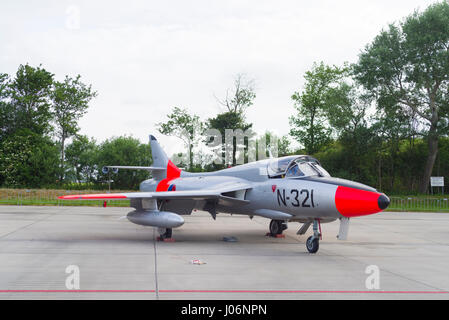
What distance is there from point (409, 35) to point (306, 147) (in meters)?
17.2

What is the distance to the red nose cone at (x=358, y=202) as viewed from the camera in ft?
32.9

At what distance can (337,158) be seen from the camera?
4544 centimetres

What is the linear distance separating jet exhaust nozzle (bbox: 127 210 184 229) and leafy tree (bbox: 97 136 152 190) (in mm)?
34065

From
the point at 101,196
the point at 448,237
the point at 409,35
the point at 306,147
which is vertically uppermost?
the point at 409,35

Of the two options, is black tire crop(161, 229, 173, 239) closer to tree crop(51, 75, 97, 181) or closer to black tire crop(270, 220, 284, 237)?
black tire crop(270, 220, 284, 237)

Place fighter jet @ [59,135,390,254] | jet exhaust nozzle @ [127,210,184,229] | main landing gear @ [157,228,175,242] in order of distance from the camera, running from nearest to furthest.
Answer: fighter jet @ [59,135,390,254]
jet exhaust nozzle @ [127,210,184,229]
main landing gear @ [157,228,175,242]

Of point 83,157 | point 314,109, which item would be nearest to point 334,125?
point 314,109

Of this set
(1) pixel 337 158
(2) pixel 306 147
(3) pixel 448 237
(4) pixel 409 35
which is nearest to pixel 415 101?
(4) pixel 409 35

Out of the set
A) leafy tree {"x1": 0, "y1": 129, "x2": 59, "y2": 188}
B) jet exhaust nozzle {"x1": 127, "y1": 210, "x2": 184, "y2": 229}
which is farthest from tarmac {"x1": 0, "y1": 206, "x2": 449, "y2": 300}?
leafy tree {"x1": 0, "y1": 129, "x2": 59, "y2": 188}

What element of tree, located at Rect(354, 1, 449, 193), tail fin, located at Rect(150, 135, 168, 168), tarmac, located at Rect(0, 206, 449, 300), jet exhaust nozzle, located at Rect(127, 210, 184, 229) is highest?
tree, located at Rect(354, 1, 449, 193)

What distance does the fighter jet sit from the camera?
34.4 ft

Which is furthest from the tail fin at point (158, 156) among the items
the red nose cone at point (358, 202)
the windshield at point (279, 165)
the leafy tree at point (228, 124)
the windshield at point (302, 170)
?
the leafy tree at point (228, 124)

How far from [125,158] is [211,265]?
41.1 m
